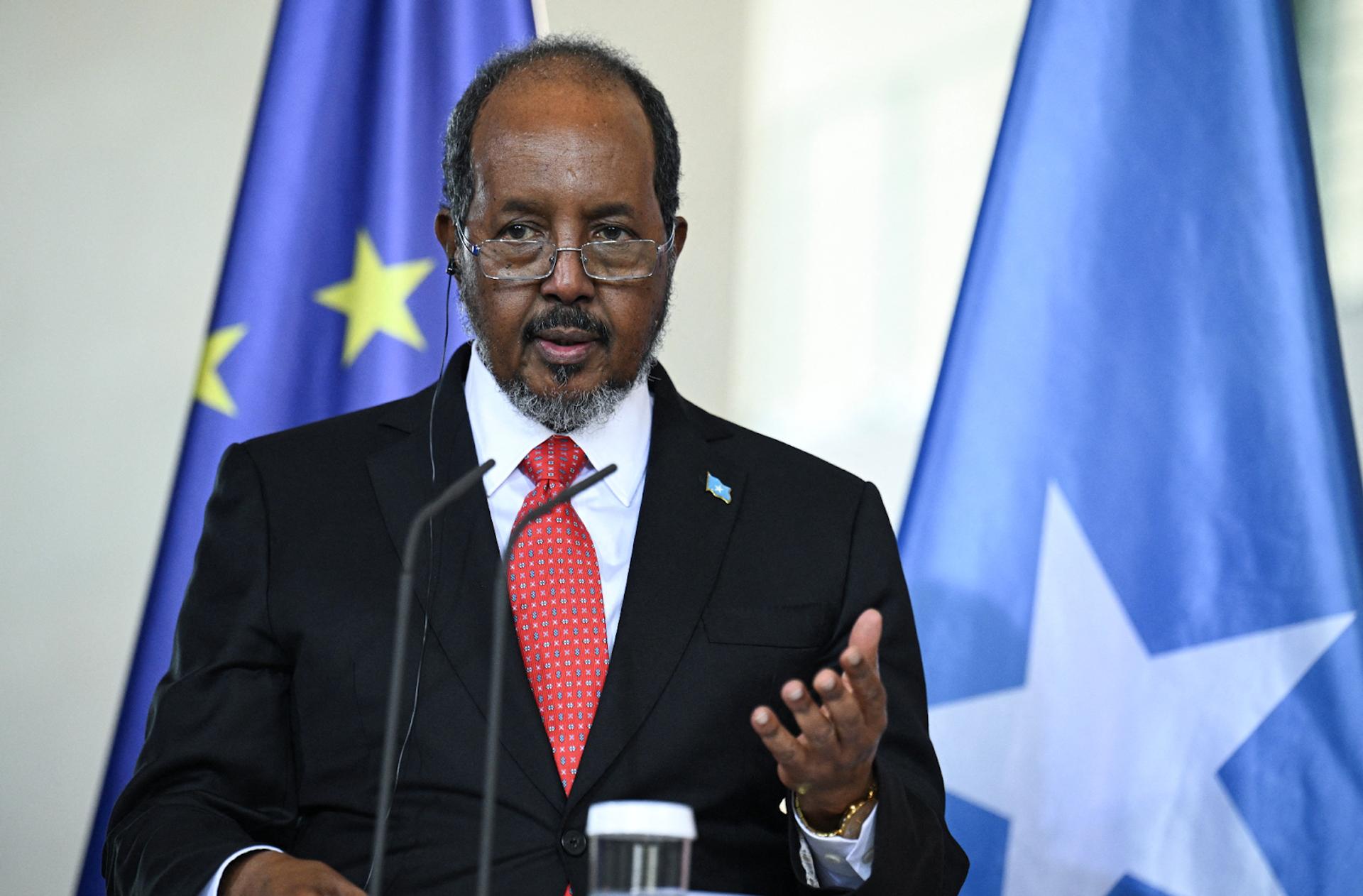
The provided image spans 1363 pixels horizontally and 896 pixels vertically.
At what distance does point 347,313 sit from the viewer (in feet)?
9.16

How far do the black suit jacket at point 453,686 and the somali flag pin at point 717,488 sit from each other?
0.02 metres

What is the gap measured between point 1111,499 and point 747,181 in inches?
49.8

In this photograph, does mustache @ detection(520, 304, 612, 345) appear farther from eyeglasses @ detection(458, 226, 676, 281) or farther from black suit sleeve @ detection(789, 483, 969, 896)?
black suit sleeve @ detection(789, 483, 969, 896)

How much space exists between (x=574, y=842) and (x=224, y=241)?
64.8 inches

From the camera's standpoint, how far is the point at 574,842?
177cm

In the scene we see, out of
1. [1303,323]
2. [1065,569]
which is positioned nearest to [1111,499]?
[1065,569]

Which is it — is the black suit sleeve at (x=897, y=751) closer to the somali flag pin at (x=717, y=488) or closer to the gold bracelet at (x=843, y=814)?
the gold bracelet at (x=843, y=814)

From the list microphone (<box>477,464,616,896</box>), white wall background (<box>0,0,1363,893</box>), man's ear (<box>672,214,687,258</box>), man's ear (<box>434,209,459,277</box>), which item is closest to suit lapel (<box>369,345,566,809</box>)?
man's ear (<box>434,209,459,277</box>)

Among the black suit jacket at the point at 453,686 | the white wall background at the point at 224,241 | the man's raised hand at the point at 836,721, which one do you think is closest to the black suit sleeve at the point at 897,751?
the black suit jacket at the point at 453,686

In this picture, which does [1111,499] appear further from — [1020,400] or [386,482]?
[386,482]

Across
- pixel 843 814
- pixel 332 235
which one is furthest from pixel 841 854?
pixel 332 235

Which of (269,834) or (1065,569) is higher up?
(1065,569)

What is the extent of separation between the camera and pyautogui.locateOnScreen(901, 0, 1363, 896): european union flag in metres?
2.33

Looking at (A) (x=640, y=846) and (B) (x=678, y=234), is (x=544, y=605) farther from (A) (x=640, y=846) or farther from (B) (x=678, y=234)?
(A) (x=640, y=846)
